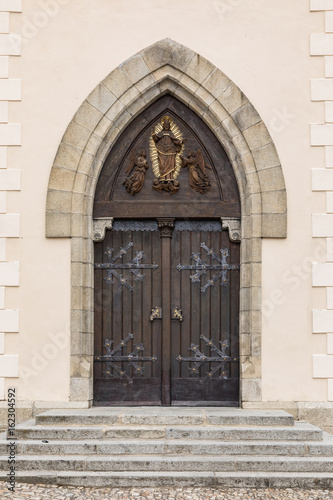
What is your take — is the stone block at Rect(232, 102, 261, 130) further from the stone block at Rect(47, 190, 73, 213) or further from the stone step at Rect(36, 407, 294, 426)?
the stone step at Rect(36, 407, 294, 426)

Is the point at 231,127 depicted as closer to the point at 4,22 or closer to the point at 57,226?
the point at 57,226

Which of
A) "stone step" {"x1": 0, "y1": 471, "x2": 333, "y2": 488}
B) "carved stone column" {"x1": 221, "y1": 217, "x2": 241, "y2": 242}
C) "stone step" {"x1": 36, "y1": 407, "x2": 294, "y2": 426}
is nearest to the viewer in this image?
"stone step" {"x1": 0, "y1": 471, "x2": 333, "y2": 488}

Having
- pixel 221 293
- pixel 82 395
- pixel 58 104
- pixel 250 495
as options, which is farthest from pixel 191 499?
pixel 58 104

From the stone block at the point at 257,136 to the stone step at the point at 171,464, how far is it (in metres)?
3.31

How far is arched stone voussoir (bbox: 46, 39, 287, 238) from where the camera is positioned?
24.7ft

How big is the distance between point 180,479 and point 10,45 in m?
4.87

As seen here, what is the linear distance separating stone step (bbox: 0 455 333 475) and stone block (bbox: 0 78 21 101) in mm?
3816

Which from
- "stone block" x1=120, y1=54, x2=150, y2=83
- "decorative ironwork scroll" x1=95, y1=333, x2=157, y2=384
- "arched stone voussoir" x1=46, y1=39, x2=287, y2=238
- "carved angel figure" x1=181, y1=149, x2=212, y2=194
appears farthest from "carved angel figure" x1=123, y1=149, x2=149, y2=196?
"decorative ironwork scroll" x1=95, y1=333, x2=157, y2=384

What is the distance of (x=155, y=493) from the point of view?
5633 mm

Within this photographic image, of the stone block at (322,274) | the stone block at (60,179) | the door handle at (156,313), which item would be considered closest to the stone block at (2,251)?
the stone block at (60,179)

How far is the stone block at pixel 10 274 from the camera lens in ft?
24.6

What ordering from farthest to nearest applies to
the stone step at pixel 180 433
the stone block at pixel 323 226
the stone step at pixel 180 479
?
the stone block at pixel 323 226
the stone step at pixel 180 433
the stone step at pixel 180 479

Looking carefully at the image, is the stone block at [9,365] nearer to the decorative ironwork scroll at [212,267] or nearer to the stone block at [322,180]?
the decorative ironwork scroll at [212,267]

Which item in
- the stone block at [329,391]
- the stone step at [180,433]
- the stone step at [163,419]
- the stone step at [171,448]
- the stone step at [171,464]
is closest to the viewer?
the stone step at [171,464]
